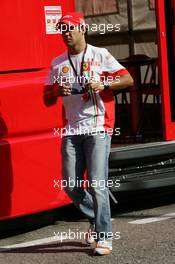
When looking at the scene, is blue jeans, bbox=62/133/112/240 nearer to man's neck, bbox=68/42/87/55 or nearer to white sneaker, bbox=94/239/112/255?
white sneaker, bbox=94/239/112/255

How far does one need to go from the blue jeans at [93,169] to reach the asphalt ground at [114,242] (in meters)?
0.22

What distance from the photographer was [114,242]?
5.66 metres

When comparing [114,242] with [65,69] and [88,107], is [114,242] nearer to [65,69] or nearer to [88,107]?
[88,107]

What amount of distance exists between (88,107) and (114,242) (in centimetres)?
102

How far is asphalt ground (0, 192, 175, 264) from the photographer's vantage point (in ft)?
17.3

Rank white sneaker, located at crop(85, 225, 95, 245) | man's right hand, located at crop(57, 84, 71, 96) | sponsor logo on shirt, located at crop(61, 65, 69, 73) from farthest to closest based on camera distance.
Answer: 1. white sneaker, located at crop(85, 225, 95, 245)
2. sponsor logo on shirt, located at crop(61, 65, 69, 73)
3. man's right hand, located at crop(57, 84, 71, 96)

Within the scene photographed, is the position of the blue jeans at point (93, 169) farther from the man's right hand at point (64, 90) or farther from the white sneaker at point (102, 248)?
the man's right hand at point (64, 90)

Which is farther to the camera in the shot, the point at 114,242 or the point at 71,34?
the point at 114,242

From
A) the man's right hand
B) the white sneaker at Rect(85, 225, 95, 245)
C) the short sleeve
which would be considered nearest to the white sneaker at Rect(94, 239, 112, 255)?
the white sneaker at Rect(85, 225, 95, 245)

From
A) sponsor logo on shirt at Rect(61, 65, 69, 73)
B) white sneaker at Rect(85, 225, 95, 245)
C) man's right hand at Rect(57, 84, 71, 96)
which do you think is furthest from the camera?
white sneaker at Rect(85, 225, 95, 245)

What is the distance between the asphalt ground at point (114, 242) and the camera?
5270mm

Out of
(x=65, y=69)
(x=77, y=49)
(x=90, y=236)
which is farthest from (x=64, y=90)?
(x=90, y=236)

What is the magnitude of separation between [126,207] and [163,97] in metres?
1.01

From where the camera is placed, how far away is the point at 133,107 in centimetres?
855
